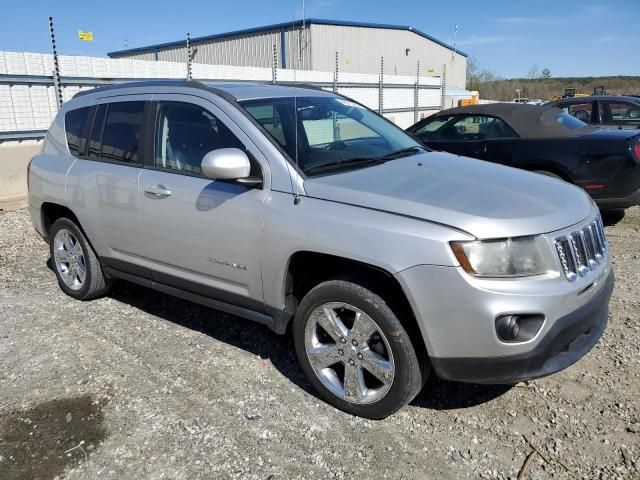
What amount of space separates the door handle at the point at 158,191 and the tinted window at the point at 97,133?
0.87m

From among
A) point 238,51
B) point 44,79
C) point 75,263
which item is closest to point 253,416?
point 75,263

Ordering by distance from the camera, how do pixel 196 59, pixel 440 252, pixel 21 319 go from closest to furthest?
pixel 440 252 → pixel 21 319 → pixel 196 59

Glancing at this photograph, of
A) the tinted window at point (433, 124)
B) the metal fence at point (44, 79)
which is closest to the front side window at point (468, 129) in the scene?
the tinted window at point (433, 124)

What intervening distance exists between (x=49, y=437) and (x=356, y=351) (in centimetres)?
174

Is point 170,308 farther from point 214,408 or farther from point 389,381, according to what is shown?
point 389,381

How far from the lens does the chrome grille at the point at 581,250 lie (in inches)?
106

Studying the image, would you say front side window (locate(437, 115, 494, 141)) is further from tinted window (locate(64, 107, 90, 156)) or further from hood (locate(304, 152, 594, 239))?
tinted window (locate(64, 107, 90, 156))

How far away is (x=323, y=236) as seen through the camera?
2.90 meters

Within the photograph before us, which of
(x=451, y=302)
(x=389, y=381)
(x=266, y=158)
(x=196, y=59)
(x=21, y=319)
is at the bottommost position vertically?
(x=21, y=319)

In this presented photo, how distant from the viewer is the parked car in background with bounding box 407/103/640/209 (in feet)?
20.8

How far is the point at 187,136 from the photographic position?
12.2 feet

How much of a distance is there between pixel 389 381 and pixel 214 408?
107 cm

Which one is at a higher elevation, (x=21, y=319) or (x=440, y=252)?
(x=440, y=252)

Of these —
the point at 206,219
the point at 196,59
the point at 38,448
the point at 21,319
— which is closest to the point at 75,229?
the point at 21,319
